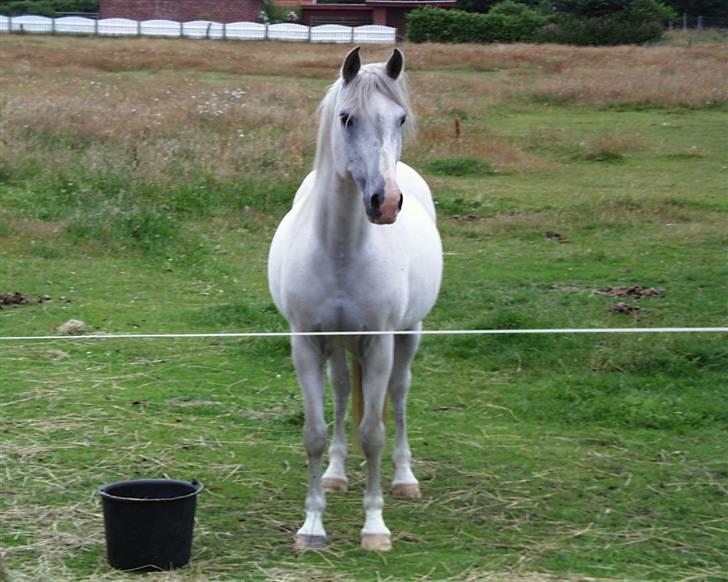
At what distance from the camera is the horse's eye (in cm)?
434

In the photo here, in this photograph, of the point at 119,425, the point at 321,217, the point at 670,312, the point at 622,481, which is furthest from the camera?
the point at 670,312

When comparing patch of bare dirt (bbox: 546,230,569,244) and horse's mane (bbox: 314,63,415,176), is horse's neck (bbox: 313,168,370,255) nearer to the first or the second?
horse's mane (bbox: 314,63,415,176)

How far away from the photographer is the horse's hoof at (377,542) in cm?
468

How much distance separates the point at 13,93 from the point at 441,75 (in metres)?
12.5

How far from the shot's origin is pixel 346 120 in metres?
4.37

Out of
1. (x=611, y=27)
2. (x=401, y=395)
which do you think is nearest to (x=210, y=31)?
(x=611, y=27)

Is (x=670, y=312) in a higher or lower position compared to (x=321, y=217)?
lower

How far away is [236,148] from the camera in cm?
1430

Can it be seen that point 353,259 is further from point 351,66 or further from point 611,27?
point 611,27

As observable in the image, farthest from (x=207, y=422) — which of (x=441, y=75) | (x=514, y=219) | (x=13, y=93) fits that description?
(x=441, y=75)

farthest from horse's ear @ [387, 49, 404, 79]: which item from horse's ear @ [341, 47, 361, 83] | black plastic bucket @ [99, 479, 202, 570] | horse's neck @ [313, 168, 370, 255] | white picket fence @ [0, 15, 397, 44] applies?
white picket fence @ [0, 15, 397, 44]

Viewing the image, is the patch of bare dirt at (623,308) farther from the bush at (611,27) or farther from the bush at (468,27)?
the bush at (468,27)

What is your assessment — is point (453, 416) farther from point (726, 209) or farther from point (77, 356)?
point (726, 209)

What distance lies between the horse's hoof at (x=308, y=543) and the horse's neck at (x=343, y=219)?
1216 mm
